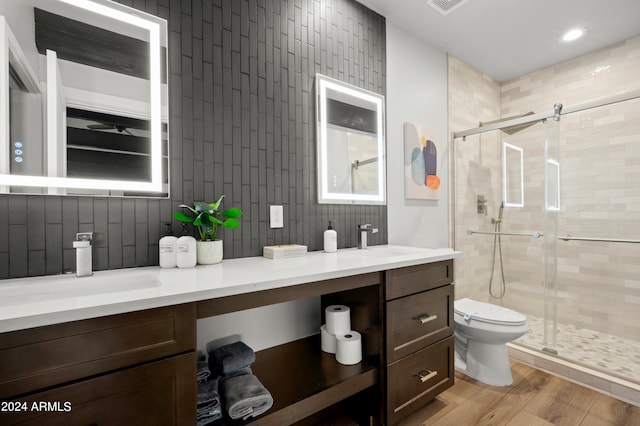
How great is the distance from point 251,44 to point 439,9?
139 cm

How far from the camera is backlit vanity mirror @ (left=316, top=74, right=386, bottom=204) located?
1757 millimetres

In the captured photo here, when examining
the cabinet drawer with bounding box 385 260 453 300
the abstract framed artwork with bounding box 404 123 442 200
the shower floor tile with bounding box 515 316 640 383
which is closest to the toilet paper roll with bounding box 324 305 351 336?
the cabinet drawer with bounding box 385 260 453 300

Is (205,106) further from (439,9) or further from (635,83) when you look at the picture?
(635,83)

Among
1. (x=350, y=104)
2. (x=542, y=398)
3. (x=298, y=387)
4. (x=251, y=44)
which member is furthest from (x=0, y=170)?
(x=542, y=398)

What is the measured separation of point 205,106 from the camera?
1364 mm

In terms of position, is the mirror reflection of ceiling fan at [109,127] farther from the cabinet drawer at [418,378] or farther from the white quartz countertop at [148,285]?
the cabinet drawer at [418,378]

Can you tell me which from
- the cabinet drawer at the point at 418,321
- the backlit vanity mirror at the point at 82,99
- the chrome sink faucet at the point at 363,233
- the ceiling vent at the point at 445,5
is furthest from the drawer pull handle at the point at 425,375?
the ceiling vent at the point at 445,5

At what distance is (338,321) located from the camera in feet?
4.67

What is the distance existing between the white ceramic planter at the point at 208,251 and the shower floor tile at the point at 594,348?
2328 millimetres

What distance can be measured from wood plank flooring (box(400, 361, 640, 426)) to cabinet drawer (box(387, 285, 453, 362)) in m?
0.40

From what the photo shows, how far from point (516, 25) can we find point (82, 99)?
281cm

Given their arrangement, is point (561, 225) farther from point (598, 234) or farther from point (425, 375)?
point (425, 375)

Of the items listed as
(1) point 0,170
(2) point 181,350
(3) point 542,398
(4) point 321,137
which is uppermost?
(4) point 321,137

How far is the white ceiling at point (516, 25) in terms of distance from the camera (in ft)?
6.52
